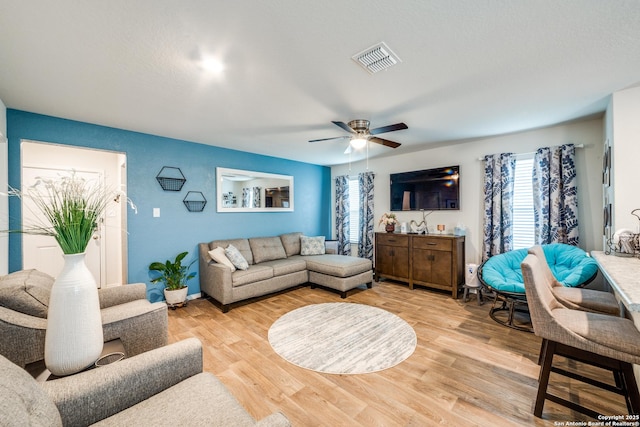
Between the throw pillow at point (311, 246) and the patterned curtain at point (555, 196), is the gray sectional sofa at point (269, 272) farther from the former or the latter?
the patterned curtain at point (555, 196)

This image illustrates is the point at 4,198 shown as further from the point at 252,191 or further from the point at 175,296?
the point at 252,191

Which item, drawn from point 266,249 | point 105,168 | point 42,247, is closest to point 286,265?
point 266,249

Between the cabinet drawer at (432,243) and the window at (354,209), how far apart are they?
1739 millimetres

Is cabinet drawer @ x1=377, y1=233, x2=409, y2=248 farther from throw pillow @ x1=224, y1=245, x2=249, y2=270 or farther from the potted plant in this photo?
the potted plant

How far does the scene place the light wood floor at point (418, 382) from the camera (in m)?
1.72

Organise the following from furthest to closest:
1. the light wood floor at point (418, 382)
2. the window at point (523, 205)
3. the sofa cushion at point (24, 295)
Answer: the window at point (523, 205), the light wood floor at point (418, 382), the sofa cushion at point (24, 295)

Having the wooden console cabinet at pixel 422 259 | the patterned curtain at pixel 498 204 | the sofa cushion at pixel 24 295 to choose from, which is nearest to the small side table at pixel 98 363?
the sofa cushion at pixel 24 295

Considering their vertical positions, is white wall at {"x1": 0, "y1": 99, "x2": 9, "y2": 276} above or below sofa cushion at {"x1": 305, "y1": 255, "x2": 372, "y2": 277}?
above

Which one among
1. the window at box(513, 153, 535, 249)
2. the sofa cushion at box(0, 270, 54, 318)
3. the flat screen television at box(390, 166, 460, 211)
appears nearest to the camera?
the sofa cushion at box(0, 270, 54, 318)

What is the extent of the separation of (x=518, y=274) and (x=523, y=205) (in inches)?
43.1

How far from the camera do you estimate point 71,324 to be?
128cm

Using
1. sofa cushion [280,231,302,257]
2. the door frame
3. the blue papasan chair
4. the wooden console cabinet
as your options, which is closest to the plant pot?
the door frame

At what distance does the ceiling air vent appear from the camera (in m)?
1.77

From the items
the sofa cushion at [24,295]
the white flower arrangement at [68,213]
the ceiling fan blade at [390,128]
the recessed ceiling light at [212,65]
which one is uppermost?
the recessed ceiling light at [212,65]
